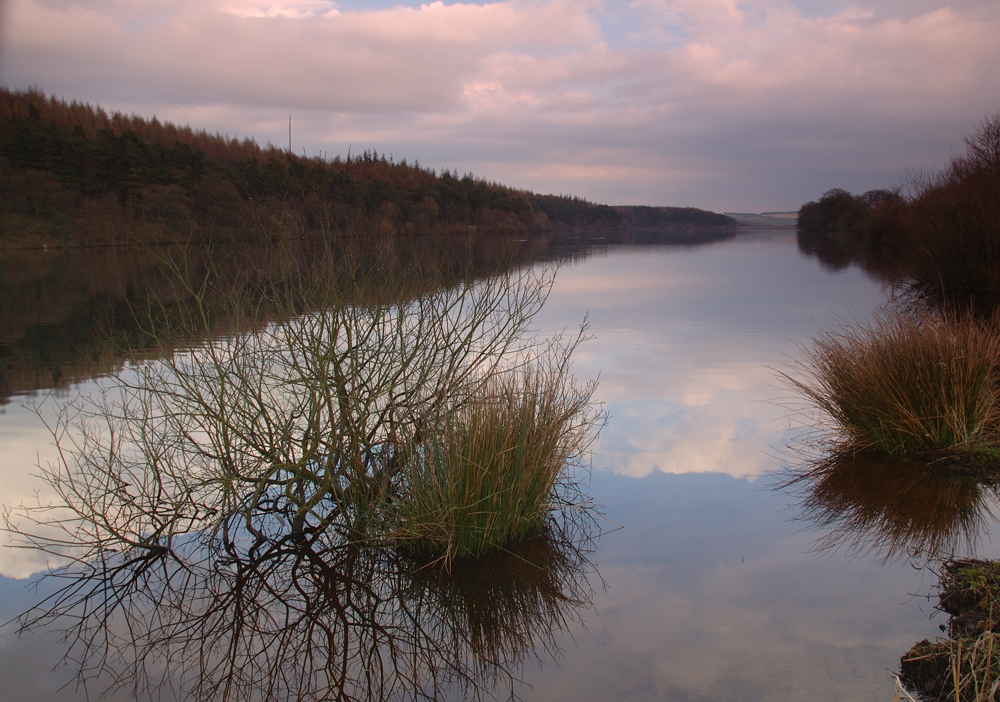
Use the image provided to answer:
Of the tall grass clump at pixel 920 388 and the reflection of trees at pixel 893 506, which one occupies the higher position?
the tall grass clump at pixel 920 388

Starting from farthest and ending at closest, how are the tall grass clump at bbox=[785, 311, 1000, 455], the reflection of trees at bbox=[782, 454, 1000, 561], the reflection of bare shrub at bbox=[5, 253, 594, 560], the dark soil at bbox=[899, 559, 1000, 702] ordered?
the tall grass clump at bbox=[785, 311, 1000, 455]
the reflection of trees at bbox=[782, 454, 1000, 561]
the reflection of bare shrub at bbox=[5, 253, 594, 560]
the dark soil at bbox=[899, 559, 1000, 702]

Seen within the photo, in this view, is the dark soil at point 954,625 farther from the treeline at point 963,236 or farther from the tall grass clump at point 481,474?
the treeline at point 963,236

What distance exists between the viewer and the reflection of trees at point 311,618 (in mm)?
4098

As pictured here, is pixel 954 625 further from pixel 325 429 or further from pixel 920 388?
pixel 325 429

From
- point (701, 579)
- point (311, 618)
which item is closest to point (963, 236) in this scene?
point (701, 579)

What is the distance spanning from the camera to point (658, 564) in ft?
17.8

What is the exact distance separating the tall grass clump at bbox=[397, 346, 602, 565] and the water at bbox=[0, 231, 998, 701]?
79 centimetres

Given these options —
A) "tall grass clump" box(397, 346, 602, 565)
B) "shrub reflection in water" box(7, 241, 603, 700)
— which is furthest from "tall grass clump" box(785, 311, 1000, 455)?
"tall grass clump" box(397, 346, 602, 565)

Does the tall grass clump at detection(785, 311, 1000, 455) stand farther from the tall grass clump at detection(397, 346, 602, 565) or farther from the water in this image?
the tall grass clump at detection(397, 346, 602, 565)

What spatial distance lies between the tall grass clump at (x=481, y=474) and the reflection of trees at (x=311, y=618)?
21 centimetres

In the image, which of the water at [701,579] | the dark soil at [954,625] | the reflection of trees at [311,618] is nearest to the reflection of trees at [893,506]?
the water at [701,579]

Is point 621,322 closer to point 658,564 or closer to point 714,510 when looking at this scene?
point 714,510

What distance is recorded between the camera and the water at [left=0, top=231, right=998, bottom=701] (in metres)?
4.01

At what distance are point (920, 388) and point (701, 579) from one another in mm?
3355
